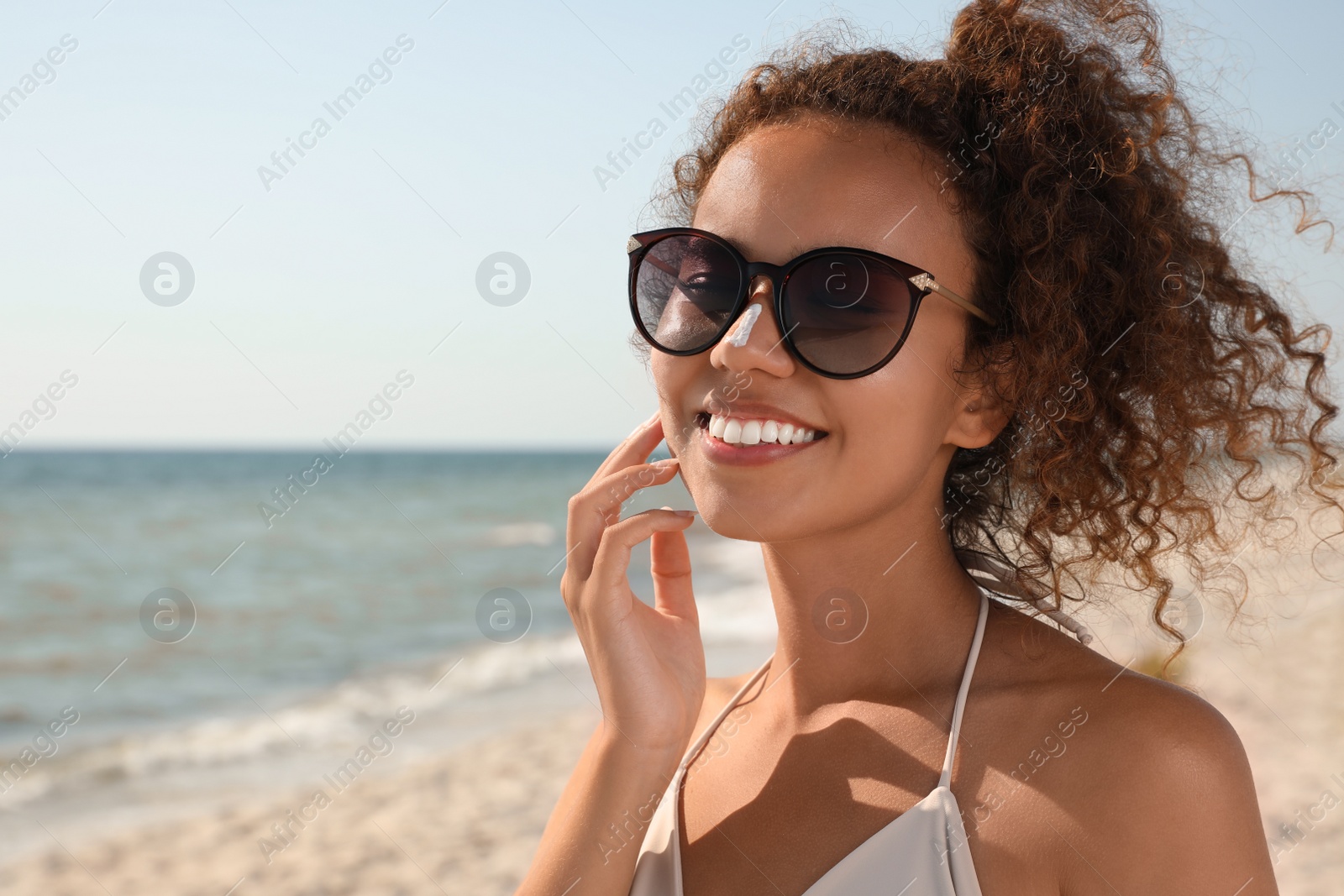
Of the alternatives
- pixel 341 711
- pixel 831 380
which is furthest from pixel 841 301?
pixel 341 711

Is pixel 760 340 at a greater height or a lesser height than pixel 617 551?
greater

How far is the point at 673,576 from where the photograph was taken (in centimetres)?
257

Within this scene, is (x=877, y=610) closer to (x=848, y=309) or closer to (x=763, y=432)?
(x=763, y=432)

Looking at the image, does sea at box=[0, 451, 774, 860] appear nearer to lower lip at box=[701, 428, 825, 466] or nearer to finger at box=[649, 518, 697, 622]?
finger at box=[649, 518, 697, 622]

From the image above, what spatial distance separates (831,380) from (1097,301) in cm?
69

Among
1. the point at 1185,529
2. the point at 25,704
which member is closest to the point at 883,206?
the point at 1185,529

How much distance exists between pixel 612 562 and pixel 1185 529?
4.68ft

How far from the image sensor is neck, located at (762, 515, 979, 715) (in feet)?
7.43

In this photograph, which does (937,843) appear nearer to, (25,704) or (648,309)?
(648,309)

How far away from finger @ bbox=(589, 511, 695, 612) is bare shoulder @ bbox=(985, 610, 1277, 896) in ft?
2.97

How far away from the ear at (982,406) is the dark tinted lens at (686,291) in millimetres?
560

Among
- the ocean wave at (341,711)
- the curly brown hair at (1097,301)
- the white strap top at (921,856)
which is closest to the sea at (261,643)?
the ocean wave at (341,711)

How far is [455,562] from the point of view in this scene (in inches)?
894

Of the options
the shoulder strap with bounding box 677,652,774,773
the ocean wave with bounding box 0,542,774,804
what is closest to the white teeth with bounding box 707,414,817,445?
the shoulder strap with bounding box 677,652,774,773
